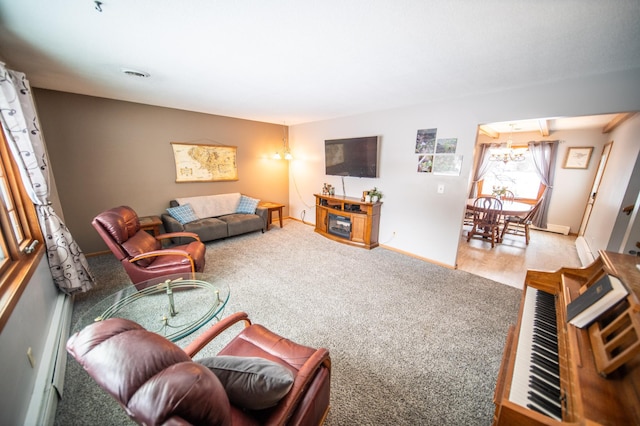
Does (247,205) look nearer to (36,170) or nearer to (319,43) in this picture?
(36,170)

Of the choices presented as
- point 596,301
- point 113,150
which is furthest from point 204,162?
point 596,301

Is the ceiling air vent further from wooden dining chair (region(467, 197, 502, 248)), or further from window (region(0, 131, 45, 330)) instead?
wooden dining chair (region(467, 197, 502, 248))

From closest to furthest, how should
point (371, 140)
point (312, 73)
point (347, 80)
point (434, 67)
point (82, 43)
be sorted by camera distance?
point (82, 43) → point (434, 67) → point (312, 73) → point (347, 80) → point (371, 140)

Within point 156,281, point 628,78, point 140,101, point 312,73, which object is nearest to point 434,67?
point 312,73

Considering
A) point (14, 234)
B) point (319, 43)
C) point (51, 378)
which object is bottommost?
point (51, 378)

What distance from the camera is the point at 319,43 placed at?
1.68 meters

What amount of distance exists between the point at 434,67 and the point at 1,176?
151 inches

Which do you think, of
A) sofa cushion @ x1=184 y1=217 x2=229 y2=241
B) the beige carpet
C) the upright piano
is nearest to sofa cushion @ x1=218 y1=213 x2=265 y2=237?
sofa cushion @ x1=184 y1=217 x2=229 y2=241

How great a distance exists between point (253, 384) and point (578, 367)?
129 centimetres

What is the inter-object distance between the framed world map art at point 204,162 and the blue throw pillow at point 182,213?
0.57 metres

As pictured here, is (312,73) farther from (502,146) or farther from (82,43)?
(502,146)

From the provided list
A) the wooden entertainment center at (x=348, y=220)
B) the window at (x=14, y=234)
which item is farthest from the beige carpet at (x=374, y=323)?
the window at (x=14, y=234)

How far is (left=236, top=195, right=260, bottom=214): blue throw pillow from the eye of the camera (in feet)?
15.2

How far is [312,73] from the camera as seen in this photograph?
224cm
